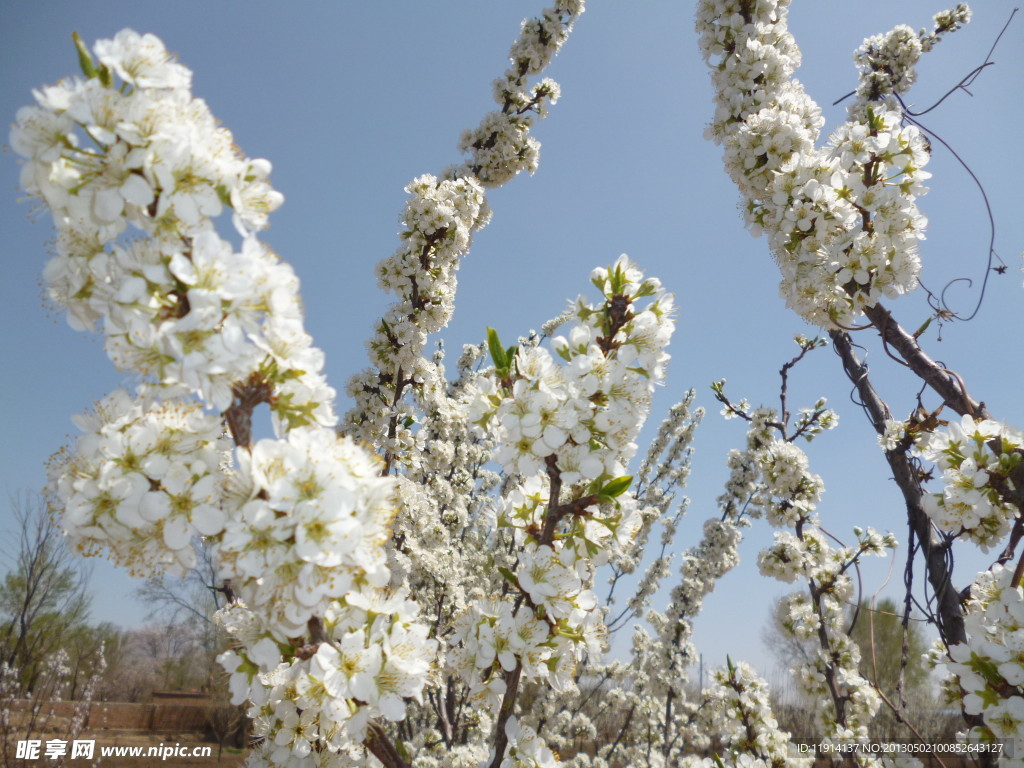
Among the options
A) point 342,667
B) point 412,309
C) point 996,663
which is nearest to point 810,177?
point 996,663

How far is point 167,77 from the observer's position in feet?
3.76

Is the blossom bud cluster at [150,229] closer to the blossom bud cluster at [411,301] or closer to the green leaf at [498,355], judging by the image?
the green leaf at [498,355]

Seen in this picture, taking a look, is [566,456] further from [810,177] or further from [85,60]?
[810,177]

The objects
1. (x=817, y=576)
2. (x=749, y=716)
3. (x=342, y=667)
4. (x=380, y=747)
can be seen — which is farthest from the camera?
(x=817, y=576)

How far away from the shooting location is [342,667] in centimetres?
125

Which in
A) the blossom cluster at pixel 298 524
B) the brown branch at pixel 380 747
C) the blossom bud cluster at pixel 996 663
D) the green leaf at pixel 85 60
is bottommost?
the brown branch at pixel 380 747

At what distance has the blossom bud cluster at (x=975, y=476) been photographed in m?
1.92

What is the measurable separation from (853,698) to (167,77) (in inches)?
233

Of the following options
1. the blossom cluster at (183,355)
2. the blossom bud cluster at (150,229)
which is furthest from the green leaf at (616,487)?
the blossom bud cluster at (150,229)

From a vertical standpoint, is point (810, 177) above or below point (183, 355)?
above

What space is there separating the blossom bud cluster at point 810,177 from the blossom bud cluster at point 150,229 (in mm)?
2348

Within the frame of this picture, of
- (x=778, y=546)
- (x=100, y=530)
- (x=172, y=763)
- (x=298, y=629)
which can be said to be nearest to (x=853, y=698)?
(x=778, y=546)

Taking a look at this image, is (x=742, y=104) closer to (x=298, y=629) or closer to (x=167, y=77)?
(x=167, y=77)

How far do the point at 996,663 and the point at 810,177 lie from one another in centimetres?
206
